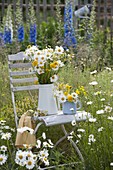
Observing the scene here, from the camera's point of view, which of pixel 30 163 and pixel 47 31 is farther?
pixel 47 31

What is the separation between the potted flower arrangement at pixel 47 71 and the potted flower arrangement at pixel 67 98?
5.0 inches

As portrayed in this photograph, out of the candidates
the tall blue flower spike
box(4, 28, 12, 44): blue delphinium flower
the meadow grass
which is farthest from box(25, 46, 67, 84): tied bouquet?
box(4, 28, 12, 44): blue delphinium flower

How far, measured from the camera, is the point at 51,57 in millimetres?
4336

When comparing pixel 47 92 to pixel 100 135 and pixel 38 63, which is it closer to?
pixel 38 63

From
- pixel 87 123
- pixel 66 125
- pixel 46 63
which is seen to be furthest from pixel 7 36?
pixel 87 123

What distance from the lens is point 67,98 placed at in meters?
4.11

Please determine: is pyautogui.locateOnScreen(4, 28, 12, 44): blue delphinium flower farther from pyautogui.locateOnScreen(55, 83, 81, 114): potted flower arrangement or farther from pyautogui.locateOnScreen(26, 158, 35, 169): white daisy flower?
pyautogui.locateOnScreen(26, 158, 35, 169): white daisy flower

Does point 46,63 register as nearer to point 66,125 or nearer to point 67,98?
point 67,98

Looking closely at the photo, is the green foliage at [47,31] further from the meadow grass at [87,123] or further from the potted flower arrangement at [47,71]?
the potted flower arrangement at [47,71]

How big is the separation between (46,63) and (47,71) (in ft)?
0.23

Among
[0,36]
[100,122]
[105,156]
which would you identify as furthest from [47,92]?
[0,36]

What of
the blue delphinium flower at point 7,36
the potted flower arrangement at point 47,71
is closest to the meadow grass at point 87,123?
the potted flower arrangement at point 47,71

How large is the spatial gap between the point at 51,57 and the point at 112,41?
466cm

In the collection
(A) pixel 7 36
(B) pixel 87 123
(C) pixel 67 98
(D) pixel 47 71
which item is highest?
(A) pixel 7 36
